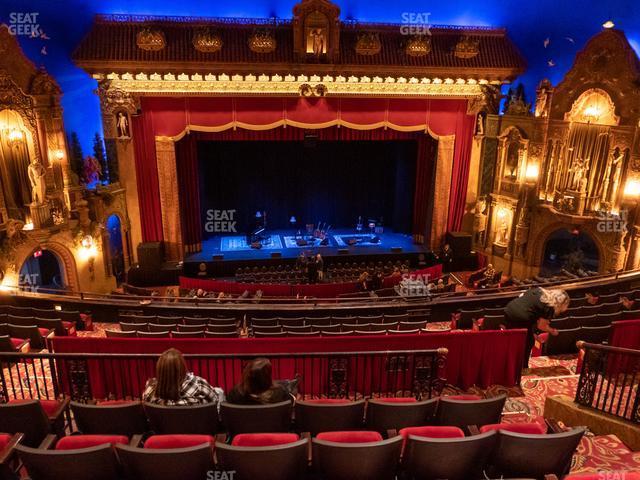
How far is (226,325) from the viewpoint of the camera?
830cm

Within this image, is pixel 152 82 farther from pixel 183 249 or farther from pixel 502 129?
pixel 502 129

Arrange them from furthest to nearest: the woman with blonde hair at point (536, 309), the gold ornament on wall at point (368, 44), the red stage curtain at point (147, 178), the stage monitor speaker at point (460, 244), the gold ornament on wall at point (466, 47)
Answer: the stage monitor speaker at point (460, 244) < the red stage curtain at point (147, 178) < the gold ornament on wall at point (466, 47) < the gold ornament on wall at point (368, 44) < the woman with blonde hair at point (536, 309)

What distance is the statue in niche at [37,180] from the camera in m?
13.2

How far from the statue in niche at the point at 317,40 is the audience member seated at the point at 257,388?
1219 centimetres

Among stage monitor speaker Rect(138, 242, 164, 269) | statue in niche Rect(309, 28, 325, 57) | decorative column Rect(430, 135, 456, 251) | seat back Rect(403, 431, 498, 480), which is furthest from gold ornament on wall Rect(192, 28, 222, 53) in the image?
seat back Rect(403, 431, 498, 480)

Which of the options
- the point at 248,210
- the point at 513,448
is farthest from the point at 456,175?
the point at 513,448

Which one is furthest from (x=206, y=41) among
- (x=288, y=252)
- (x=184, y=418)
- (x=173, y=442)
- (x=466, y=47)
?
(x=173, y=442)

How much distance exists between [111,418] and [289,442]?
5.27 ft

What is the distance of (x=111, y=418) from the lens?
4363 millimetres

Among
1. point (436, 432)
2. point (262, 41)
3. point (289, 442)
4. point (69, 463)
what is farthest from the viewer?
point (262, 41)

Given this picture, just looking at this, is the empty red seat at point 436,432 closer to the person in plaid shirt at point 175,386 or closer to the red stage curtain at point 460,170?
the person in plaid shirt at point 175,386

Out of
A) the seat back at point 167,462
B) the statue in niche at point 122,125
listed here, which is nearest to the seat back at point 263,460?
the seat back at point 167,462

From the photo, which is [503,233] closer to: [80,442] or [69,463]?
[80,442]

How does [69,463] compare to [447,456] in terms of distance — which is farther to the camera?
[447,456]
